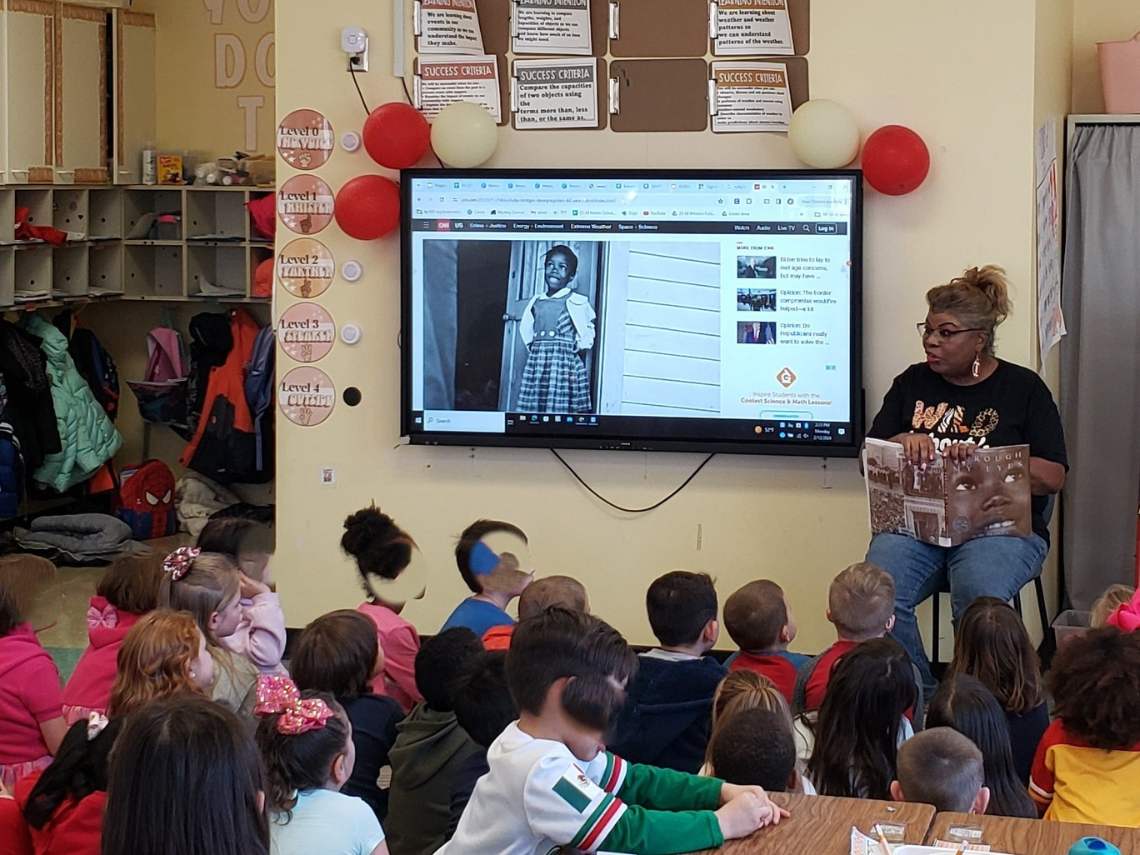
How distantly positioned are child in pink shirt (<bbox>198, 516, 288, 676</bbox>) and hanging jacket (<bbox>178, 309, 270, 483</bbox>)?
8.15 feet

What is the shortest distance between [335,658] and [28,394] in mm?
4276

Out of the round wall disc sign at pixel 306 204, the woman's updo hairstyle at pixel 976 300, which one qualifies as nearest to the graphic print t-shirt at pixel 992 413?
the woman's updo hairstyle at pixel 976 300

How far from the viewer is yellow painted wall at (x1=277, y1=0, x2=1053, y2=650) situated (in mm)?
4602

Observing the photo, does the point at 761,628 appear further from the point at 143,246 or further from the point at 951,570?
the point at 143,246

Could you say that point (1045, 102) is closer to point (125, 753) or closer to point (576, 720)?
point (576, 720)

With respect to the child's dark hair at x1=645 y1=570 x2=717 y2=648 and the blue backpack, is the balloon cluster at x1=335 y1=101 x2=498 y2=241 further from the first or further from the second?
the child's dark hair at x1=645 y1=570 x2=717 y2=648

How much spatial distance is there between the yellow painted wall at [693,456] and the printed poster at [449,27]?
170 millimetres

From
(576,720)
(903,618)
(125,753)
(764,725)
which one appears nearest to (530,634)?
(576,720)

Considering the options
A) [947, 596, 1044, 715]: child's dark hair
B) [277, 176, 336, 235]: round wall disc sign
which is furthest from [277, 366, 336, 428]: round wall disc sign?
[947, 596, 1044, 715]: child's dark hair

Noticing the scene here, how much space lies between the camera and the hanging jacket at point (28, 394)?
6668 millimetres

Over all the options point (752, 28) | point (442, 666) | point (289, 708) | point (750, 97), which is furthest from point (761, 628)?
point (752, 28)

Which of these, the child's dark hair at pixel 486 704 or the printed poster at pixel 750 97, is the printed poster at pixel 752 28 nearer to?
the printed poster at pixel 750 97

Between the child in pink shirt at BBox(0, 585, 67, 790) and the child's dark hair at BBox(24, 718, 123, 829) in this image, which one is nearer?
the child's dark hair at BBox(24, 718, 123, 829)

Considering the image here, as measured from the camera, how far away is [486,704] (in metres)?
2.72
